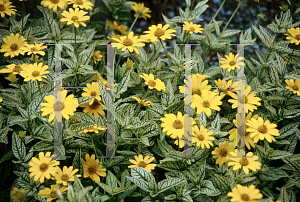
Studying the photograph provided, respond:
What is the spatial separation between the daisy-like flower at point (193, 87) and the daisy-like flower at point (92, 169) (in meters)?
0.53

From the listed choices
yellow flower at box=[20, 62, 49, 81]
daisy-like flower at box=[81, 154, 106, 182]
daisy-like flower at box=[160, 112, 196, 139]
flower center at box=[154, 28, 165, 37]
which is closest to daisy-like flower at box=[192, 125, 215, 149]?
daisy-like flower at box=[160, 112, 196, 139]

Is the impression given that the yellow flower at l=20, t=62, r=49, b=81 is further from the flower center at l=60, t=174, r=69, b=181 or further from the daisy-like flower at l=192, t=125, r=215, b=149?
the daisy-like flower at l=192, t=125, r=215, b=149

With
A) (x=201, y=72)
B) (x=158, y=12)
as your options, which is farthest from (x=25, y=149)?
(x=158, y=12)

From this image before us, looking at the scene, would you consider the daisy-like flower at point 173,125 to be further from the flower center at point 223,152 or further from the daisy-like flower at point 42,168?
the daisy-like flower at point 42,168

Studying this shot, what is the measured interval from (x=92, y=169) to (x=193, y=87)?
68cm

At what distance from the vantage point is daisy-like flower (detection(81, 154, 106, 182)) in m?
1.25

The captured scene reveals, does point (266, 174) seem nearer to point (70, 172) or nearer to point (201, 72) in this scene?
point (201, 72)

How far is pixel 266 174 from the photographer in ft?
4.07

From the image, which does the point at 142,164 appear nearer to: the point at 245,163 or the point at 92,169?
the point at 92,169

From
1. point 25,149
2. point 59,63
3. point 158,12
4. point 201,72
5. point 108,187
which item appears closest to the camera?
point 108,187

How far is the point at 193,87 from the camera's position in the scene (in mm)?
1505

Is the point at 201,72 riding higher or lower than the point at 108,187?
higher

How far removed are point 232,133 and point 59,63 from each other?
102 centimetres

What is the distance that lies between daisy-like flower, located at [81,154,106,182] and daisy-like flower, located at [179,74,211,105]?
1.73 ft
